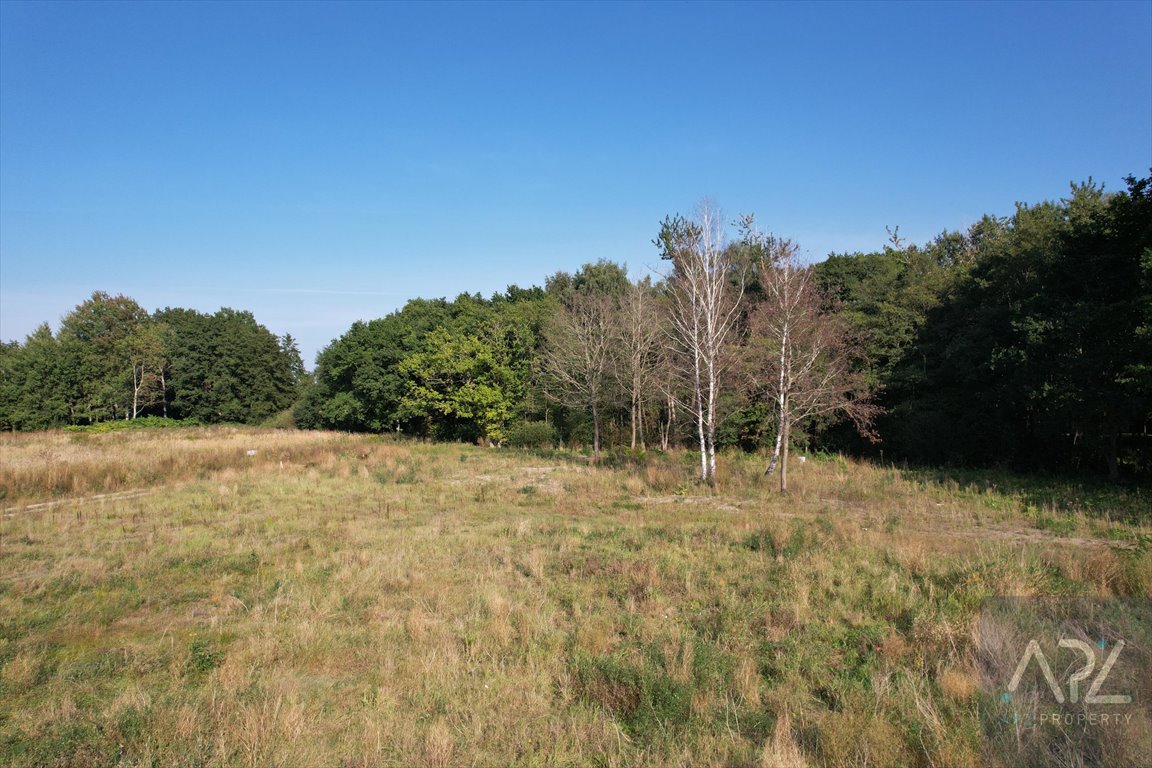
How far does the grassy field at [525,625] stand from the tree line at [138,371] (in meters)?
54.3

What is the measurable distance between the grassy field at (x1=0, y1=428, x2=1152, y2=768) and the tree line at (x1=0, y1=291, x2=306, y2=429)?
178 feet

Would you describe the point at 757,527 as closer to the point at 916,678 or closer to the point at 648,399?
the point at 916,678

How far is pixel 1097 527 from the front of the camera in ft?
42.9

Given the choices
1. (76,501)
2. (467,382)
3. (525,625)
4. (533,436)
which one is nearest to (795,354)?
(533,436)

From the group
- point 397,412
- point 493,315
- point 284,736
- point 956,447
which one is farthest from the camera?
point 397,412

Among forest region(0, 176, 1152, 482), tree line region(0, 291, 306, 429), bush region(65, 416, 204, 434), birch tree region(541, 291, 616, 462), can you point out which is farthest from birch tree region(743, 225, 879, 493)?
tree line region(0, 291, 306, 429)

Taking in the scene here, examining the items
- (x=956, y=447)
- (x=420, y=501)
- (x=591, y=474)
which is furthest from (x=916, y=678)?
(x=956, y=447)

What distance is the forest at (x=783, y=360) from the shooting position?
1981cm

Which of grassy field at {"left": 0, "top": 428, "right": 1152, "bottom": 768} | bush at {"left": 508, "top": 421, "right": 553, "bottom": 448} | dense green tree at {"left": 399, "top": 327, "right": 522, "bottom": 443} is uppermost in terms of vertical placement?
dense green tree at {"left": 399, "top": 327, "right": 522, "bottom": 443}

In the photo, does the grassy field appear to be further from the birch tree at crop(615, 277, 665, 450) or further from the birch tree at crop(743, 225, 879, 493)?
the birch tree at crop(615, 277, 665, 450)

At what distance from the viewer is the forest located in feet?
65.0

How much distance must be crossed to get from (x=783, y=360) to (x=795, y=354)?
23.2 feet

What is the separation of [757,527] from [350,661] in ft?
30.8

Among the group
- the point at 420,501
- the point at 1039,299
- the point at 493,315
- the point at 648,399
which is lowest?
the point at 420,501
